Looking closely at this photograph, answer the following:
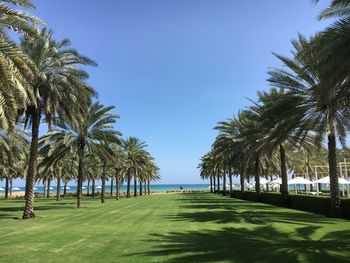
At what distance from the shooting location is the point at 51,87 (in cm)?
2238

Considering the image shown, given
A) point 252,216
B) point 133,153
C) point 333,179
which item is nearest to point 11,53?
point 252,216

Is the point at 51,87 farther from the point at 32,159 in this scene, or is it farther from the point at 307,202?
the point at 307,202

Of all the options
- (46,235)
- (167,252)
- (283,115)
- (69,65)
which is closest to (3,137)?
(69,65)

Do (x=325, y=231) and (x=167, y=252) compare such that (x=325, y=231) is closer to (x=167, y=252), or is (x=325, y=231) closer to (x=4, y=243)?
(x=167, y=252)

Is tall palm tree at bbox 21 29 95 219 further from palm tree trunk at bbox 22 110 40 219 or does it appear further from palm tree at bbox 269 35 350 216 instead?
palm tree at bbox 269 35 350 216

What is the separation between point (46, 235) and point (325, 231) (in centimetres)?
1030

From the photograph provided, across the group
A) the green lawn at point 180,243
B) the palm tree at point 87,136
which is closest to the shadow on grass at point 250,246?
the green lawn at point 180,243

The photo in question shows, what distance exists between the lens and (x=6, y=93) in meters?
13.1

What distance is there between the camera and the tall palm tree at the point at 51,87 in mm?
22078

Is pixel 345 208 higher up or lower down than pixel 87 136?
lower down

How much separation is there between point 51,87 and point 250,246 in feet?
50.3

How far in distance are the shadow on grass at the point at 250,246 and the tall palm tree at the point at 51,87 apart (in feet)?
39.3

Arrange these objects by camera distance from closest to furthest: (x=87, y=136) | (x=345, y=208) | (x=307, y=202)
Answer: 1. (x=345, y=208)
2. (x=307, y=202)
3. (x=87, y=136)

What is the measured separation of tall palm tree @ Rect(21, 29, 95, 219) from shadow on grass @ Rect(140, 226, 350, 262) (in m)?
12.0
